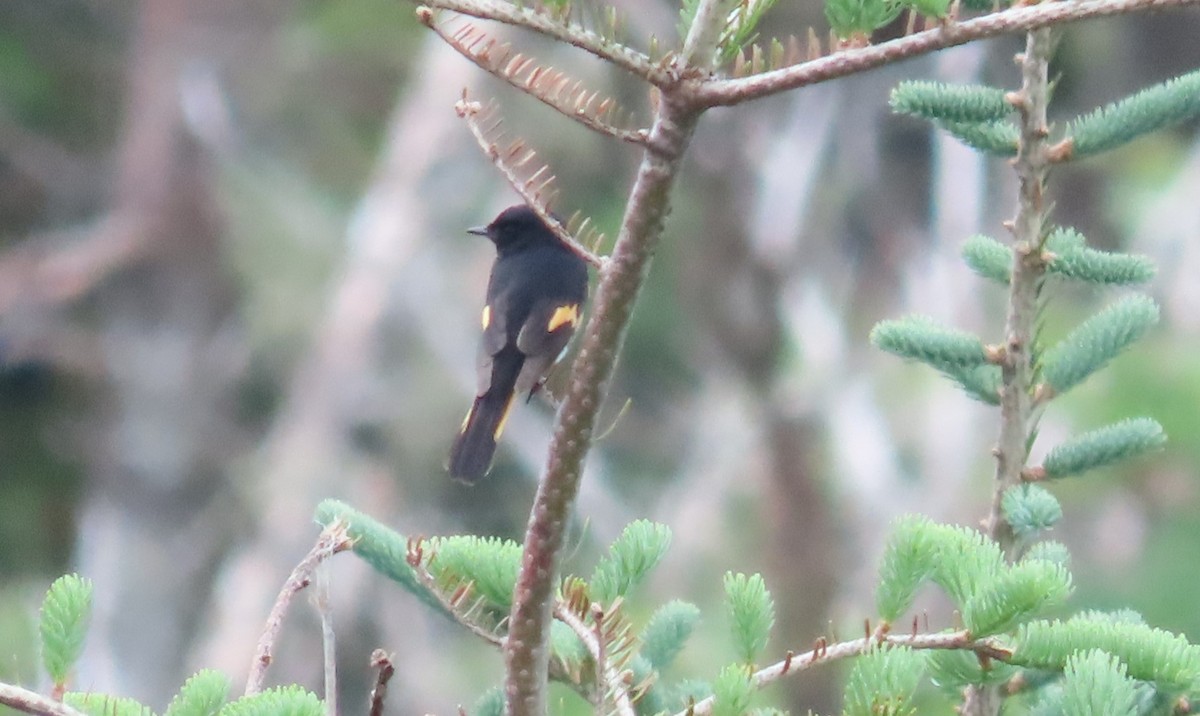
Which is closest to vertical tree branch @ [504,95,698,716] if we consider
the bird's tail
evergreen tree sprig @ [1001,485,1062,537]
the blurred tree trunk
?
evergreen tree sprig @ [1001,485,1062,537]

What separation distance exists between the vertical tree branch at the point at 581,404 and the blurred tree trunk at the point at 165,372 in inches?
283

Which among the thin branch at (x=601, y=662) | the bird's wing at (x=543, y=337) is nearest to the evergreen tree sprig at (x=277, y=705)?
the thin branch at (x=601, y=662)

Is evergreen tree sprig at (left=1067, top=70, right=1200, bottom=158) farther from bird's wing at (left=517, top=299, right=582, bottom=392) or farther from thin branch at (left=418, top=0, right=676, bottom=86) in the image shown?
bird's wing at (left=517, top=299, right=582, bottom=392)

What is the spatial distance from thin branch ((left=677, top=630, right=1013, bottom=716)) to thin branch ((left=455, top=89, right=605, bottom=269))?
436mm

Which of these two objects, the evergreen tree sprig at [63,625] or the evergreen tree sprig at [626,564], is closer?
the evergreen tree sprig at [63,625]

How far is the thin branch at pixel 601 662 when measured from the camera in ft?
4.41

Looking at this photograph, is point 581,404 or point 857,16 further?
point 581,404

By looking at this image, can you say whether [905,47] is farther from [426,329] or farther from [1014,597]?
[426,329]

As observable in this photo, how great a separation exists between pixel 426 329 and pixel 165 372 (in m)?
2.74

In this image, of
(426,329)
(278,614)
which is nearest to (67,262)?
(426,329)

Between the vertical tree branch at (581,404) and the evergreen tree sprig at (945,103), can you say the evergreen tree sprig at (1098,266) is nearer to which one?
the evergreen tree sprig at (945,103)

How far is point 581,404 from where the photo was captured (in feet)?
4.01

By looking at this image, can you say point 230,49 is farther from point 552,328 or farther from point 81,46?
point 552,328

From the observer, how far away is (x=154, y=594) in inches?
324
